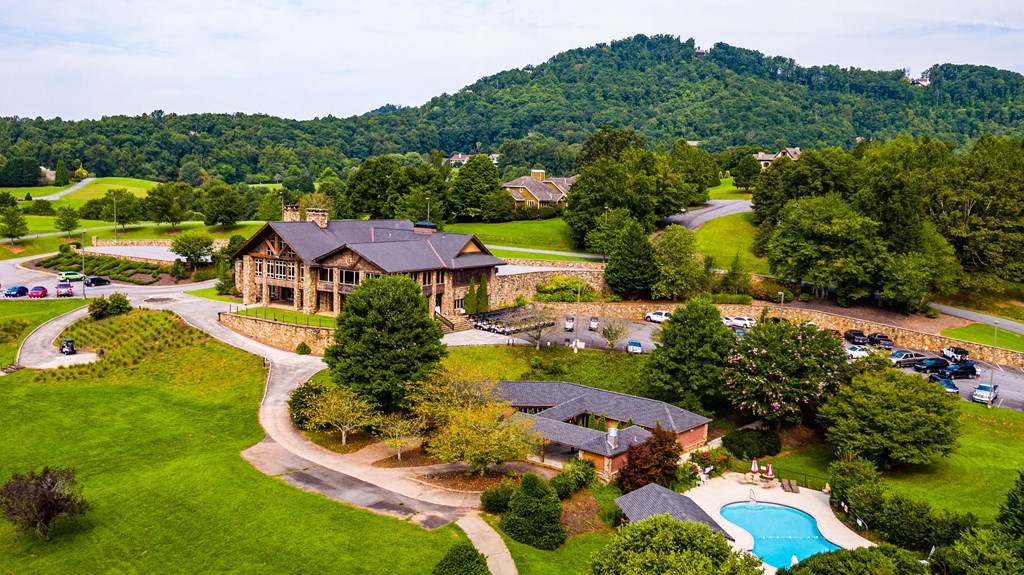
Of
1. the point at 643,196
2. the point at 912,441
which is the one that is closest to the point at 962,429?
the point at 912,441

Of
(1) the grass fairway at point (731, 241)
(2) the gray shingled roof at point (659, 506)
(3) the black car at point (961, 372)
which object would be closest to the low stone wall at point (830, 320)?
(3) the black car at point (961, 372)

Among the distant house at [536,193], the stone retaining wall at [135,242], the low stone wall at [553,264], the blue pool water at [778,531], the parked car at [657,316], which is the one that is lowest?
the blue pool water at [778,531]

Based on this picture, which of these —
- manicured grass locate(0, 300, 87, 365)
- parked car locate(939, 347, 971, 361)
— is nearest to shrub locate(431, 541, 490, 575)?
manicured grass locate(0, 300, 87, 365)

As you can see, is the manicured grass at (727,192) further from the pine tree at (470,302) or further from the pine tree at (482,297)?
the pine tree at (470,302)

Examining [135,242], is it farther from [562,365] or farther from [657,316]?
[657,316]

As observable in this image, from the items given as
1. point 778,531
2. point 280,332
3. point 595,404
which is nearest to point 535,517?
point 778,531
